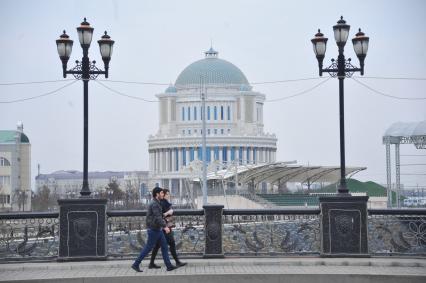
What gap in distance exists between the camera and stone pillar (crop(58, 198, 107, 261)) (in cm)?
2097

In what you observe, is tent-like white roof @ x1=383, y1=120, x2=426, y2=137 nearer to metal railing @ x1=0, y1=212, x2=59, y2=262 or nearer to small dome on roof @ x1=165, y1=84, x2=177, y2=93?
metal railing @ x1=0, y1=212, x2=59, y2=262

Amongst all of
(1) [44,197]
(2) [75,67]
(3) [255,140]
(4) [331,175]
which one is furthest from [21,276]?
(3) [255,140]

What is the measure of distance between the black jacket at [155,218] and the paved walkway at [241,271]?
89 cm

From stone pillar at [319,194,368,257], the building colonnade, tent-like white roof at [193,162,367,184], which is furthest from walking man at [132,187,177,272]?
the building colonnade

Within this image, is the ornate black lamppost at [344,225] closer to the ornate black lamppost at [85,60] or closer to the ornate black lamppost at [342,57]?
the ornate black lamppost at [342,57]

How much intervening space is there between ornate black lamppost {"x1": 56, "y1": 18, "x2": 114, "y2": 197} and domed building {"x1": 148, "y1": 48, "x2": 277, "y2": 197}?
486ft

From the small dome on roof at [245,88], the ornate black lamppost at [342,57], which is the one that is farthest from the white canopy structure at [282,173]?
the ornate black lamppost at [342,57]

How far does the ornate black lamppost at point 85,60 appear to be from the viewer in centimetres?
2197

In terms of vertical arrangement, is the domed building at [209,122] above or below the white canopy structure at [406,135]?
above

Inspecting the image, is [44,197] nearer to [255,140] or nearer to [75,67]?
[255,140]

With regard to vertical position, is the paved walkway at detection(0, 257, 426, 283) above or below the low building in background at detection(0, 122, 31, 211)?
below

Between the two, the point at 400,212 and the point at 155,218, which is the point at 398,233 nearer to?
the point at 400,212

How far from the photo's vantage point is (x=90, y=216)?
21.2 metres

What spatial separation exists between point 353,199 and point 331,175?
3584 inches
